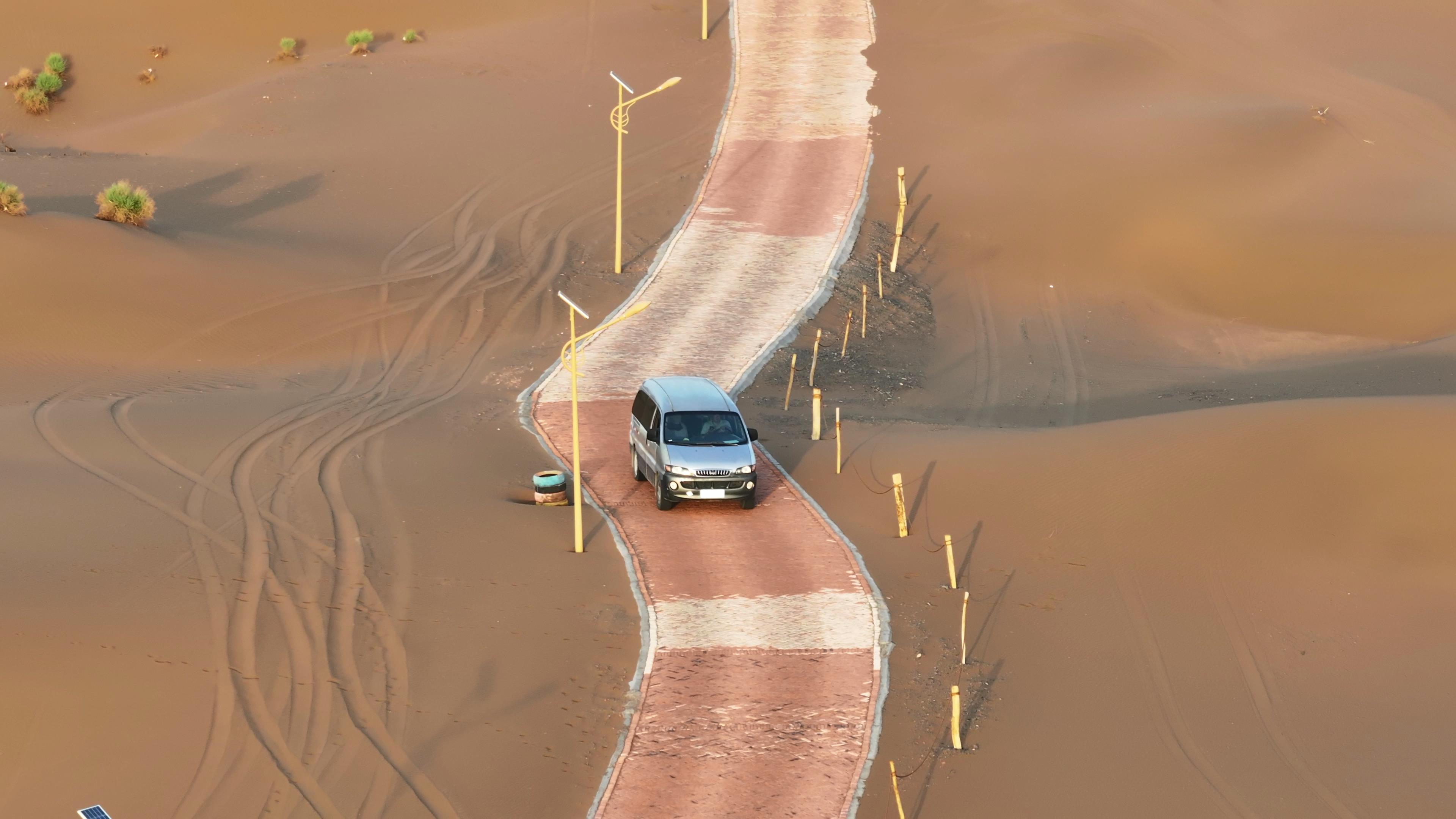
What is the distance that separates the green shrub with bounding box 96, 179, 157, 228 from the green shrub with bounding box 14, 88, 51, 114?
1634 cm

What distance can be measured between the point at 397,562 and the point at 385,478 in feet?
10.7

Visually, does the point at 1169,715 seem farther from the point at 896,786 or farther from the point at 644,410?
the point at 644,410

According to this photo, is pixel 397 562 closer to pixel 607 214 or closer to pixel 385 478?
pixel 385 478

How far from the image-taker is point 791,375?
2809cm

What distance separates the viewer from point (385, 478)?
23.3 meters

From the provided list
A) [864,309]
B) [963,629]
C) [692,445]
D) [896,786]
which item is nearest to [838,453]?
[692,445]

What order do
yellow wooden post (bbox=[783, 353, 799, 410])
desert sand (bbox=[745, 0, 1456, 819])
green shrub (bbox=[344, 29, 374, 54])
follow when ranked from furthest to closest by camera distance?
green shrub (bbox=[344, 29, 374, 54]) → yellow wooden post (bbox=[783, 353, 799, 410]) → desert sand (bbox=[745, 0, 1456, 819])

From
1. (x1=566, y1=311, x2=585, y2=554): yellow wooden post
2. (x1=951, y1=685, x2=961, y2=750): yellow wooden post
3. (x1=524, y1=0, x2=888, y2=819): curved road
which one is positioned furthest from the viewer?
(x1=566, y1=311, x2=585, y2=554): yellow wooden post

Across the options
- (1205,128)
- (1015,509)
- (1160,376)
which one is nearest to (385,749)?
(1015,509)

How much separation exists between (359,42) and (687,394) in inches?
1186

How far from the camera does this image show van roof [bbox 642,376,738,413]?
23406 mm

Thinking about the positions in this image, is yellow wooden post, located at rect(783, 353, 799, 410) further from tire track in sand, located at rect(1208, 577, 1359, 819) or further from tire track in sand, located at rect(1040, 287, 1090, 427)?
tire track in sand, located at rect(1208, 577, 1359, 819)

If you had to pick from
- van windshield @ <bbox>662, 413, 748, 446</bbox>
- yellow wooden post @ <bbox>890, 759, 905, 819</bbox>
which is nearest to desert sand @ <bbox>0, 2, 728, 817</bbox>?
van windshield @ <bbox>662, 413, 748, 446</bbox>

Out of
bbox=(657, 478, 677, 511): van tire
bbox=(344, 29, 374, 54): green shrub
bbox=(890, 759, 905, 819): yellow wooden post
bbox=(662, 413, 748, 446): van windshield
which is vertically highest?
bbox=(344, 29, 374, 54): green shrub
